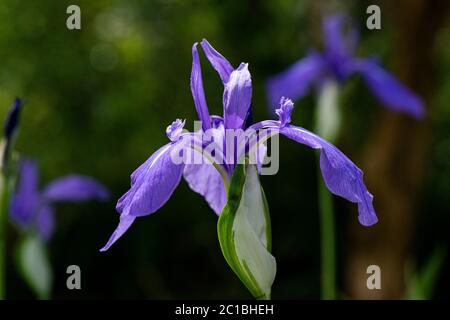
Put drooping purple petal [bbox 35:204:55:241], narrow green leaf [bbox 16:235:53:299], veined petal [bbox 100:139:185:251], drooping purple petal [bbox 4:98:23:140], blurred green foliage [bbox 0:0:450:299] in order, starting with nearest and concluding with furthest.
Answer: veined petal [bbox 100:139:185:251]
drooping purple petal [bbox 4:98:23:140]
narrow green leaf [bbox 16:235:53:299]
drooping purple petal [bbox 35:204:55:241]
blurred green foliage [bbox 0:0:450:299]

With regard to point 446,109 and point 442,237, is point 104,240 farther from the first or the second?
point 446,109

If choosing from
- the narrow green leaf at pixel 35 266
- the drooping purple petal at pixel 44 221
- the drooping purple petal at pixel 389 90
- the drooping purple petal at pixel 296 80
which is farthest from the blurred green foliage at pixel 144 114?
the narrow green leaf at pixel 35 266

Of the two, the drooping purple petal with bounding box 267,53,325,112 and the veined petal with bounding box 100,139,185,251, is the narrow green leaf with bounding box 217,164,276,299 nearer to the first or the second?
the veined petal with bounding box 100,139,185,251

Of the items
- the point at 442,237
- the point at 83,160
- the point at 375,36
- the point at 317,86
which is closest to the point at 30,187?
the point at 317,86

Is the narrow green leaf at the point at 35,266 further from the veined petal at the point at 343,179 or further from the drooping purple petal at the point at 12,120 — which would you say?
the veined petal at the point at 343,179

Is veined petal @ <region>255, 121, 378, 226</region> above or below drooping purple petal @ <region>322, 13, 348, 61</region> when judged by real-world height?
below

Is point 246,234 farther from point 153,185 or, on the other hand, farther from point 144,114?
point 144,114

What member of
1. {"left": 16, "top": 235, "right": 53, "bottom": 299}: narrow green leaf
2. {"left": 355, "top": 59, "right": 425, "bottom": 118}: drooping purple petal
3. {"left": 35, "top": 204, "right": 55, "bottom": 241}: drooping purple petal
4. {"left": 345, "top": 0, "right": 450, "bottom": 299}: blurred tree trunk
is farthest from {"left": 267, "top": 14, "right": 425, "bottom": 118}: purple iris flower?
{"left": 16, "top": 235, "right": 53, "bottom": 299}: narrow green leaf
